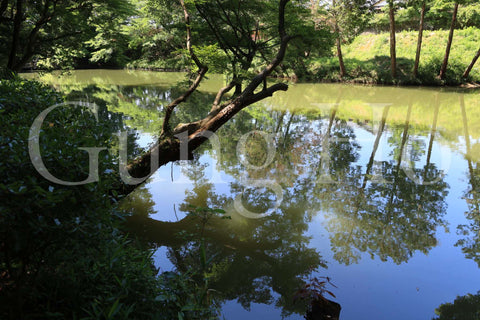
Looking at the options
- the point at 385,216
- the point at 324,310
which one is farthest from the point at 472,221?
the point at 324,310

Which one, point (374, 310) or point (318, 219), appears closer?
point (374, 310)

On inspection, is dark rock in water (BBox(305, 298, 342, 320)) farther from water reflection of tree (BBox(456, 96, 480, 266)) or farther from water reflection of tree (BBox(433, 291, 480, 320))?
water reflection of tree (BBox(456, 96, 480, 266))

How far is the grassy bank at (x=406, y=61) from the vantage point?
1555cm

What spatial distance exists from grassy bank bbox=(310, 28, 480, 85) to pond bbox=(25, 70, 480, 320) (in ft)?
27.7

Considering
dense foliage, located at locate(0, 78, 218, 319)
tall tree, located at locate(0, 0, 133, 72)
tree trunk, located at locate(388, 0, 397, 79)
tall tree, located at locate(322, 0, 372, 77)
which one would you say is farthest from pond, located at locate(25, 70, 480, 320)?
tree trunk, located at locate(388, 0, 397, 79)

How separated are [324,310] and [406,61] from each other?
55.8ft

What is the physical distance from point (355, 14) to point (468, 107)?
5170 mm

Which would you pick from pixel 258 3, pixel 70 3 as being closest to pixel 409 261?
pixel 258 3

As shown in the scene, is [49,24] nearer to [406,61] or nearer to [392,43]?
[392,43]

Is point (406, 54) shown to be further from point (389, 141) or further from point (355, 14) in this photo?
point (389, 141)

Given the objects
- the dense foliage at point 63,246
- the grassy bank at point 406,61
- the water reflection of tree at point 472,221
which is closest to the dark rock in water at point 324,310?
the dense foliage at point 63,246

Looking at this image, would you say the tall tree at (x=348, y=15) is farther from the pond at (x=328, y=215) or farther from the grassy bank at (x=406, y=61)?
the pond at (x=328, y=215)

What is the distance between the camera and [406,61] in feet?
54.0

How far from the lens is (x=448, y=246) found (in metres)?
3.33
